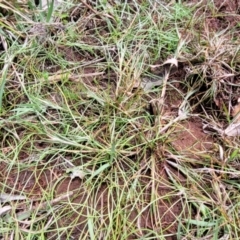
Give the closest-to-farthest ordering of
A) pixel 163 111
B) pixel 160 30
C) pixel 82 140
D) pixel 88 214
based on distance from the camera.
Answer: pixel 88 214, pixel 82 140, pixel 163 111, pixel 160 30

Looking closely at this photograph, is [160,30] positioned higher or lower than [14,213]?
higher

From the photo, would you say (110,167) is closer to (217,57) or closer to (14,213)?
(14,213)

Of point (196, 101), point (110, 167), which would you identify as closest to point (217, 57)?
point (196, 101)

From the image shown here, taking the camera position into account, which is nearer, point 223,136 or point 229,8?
point 223,136

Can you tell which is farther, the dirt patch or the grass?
the dirt patch

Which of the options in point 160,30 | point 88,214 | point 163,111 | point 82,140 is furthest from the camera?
point 160,30

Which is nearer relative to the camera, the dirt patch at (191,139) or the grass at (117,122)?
the grass at (117,122)

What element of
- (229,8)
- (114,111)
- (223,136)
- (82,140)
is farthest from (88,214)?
(229,8)
